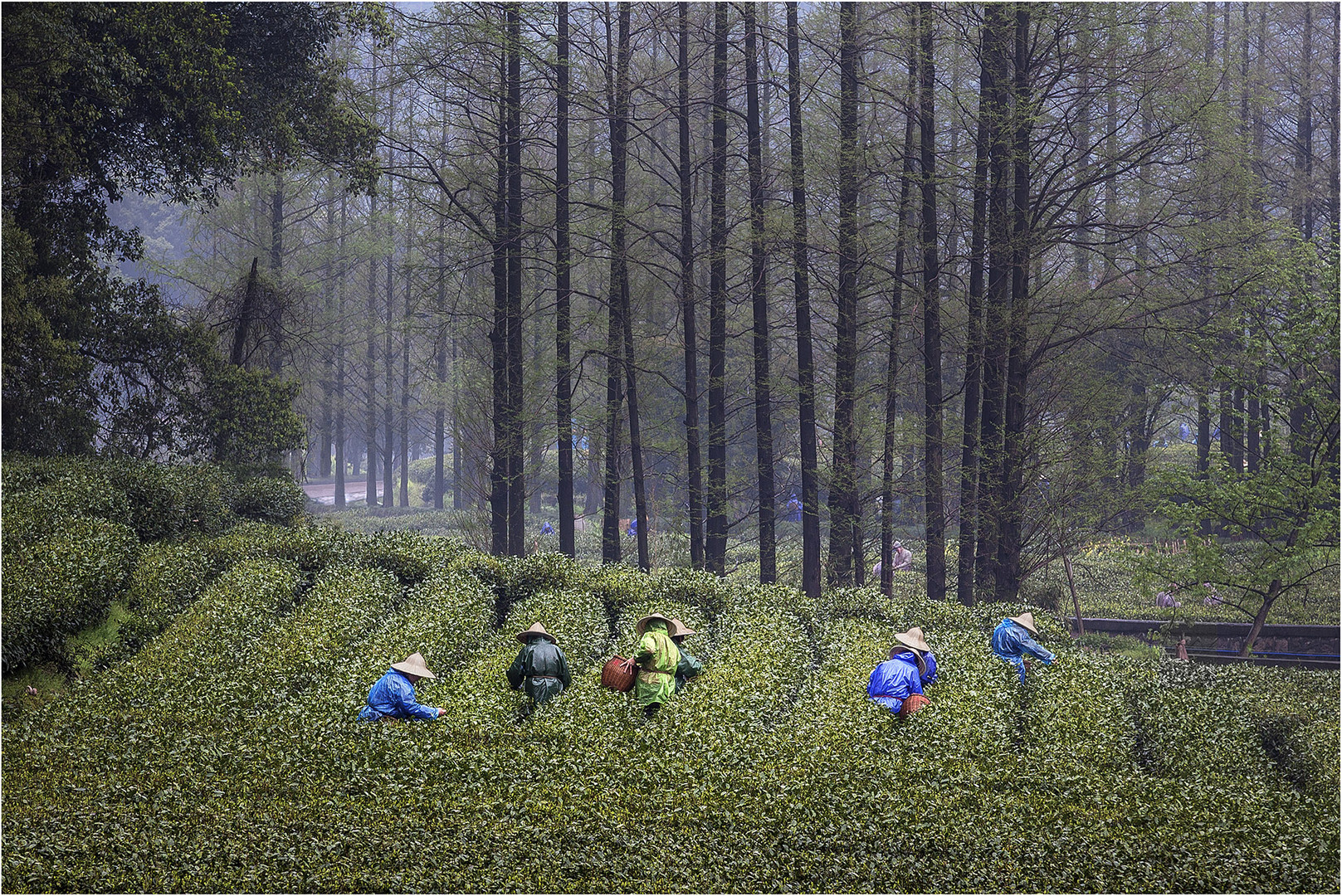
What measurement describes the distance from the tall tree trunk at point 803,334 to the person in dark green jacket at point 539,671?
912cm

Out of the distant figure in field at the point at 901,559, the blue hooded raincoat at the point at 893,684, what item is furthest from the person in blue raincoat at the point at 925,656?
the distant figure in field at the point at 901,559

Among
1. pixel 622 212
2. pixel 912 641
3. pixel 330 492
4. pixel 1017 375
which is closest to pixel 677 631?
pixel 912 641

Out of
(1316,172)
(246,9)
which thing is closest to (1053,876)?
(246,9)

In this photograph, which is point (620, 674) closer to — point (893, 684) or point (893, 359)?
point (893, 684)

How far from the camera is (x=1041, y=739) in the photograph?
8.29m

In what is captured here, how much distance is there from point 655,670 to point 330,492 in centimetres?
4697

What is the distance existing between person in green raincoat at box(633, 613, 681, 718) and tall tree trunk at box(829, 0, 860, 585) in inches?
346

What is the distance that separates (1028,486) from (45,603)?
48.8 feet

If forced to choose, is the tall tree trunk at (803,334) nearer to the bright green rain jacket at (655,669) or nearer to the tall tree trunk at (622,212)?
the tall tree trunk at (622,212)

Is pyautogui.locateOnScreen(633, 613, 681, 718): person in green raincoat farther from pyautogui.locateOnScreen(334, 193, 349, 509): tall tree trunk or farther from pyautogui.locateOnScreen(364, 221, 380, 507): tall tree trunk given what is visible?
pyautogui.locateOnScreen(364, 221, 380, 507): tall tree trunk

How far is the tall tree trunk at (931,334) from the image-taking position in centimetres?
1691

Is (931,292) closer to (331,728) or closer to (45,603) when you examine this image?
(331,728)

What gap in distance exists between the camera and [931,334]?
56.5ft

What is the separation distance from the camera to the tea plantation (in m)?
6.01
